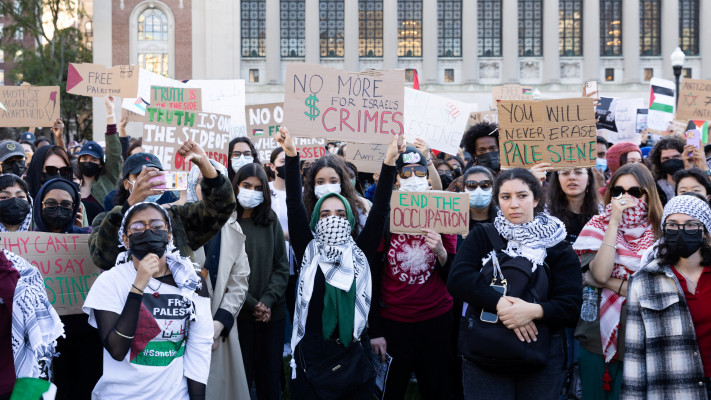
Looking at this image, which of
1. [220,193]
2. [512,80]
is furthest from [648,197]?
[512,80]

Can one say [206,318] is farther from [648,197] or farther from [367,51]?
[367,51]

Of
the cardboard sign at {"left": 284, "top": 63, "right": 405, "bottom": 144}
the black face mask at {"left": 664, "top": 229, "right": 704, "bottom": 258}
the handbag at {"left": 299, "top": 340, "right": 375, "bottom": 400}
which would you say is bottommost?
the handbag at {"left": 299, "top": 340, "right": 375, "bottom": 400}

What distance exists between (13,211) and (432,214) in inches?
116

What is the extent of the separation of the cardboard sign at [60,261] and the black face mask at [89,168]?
2932 mm

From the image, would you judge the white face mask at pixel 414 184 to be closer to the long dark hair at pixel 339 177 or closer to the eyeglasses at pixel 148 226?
the long dark hair at pixel 339 177

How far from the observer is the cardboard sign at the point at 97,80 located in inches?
460

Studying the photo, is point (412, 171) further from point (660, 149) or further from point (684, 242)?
point (660, 149)

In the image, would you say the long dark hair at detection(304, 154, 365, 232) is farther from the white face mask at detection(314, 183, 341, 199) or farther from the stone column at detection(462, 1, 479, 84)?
the stone column at detection(462, 1, 479, 84)

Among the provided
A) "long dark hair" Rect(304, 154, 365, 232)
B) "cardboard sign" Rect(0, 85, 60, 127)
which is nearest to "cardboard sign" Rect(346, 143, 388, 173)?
"long dark hair" Rect(304, 154, 365, 232)

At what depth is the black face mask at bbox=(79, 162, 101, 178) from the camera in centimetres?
774

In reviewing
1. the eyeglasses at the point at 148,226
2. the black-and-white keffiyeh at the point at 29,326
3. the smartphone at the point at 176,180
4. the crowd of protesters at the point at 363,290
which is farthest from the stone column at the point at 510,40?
the black-and-white keffiyeh at the point at 29,326

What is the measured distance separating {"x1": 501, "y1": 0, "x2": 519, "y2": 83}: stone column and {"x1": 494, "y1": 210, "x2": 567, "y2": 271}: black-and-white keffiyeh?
4509 centimetres

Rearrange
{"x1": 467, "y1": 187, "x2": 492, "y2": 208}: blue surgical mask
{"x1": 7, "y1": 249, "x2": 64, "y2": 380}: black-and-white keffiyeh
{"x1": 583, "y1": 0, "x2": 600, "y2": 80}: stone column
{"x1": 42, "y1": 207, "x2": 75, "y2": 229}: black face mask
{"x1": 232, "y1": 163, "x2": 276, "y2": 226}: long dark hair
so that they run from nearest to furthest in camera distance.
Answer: {"x1": 7, "y1": 249, "x2": 64, "y2": 380}: black-and-white keffiyeh, {"x1": 42, "y1": 207, "x2": 75, "y2": 229}: black face mask, {"x1": 232, "y1": 163, "x2": 276, "y2": 226}: long dark hair, {"x1": 467, "y1": 187, "x2": 492, "y2": 208}: blue surgical mask, {"x1": 583, "y1": 0, "x2": 600, "y2": 80}: stone column

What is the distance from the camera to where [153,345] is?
13.0ft
